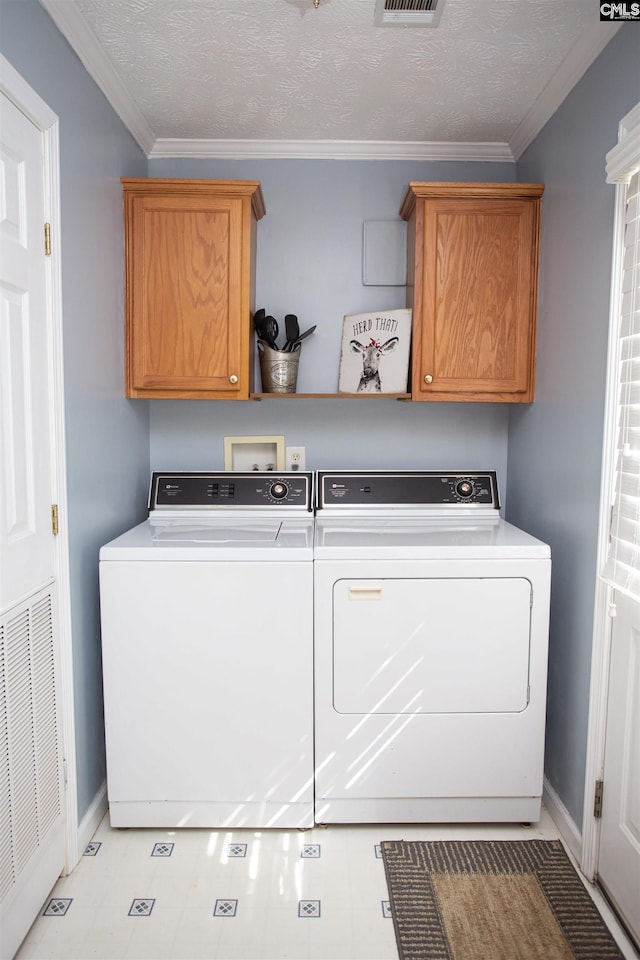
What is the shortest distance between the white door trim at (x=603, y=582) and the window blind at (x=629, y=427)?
24mm

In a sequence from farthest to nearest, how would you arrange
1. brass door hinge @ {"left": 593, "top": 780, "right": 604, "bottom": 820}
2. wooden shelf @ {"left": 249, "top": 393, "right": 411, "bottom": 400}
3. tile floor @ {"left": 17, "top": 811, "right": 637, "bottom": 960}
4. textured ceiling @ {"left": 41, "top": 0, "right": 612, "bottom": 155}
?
wooden shelf @ {"left": 249, "top": 393, "right": 411, "bottom": 400}
brass door hinge @ {"left": 593, "top": 780, "right": 604, "bottom": 820}
textured ceiling @ {"left": 41, "top": 0, "right": 612, "bottom": 155}
tile floor @ {"left": 17, "top": 811, "right": 637, "bottom": 960}

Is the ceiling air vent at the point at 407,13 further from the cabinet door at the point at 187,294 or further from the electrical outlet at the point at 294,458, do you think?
the electrical outlet at the point at 294,458

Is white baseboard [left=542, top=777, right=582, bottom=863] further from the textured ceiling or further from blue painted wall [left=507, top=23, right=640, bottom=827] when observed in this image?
the textured ceiling

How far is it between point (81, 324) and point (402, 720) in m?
1.59

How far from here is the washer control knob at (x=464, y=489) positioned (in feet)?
8.12

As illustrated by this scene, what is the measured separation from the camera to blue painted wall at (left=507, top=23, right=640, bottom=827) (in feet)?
5.84

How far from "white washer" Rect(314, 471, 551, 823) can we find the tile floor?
10 cm

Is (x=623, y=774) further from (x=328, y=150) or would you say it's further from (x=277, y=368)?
(x=328, y=150)

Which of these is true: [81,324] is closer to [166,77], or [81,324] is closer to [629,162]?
[166,77]

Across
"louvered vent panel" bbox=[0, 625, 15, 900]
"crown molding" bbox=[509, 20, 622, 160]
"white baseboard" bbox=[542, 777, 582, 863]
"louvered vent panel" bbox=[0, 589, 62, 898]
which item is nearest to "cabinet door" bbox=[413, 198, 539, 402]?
"crown molding" bbox=[509, 20, 622, 160]

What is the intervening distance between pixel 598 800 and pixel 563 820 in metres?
0.28

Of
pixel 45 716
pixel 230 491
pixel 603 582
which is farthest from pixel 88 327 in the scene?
pixel 603 582

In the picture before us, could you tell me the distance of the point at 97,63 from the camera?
190 cm

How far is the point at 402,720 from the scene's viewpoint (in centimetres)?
198
